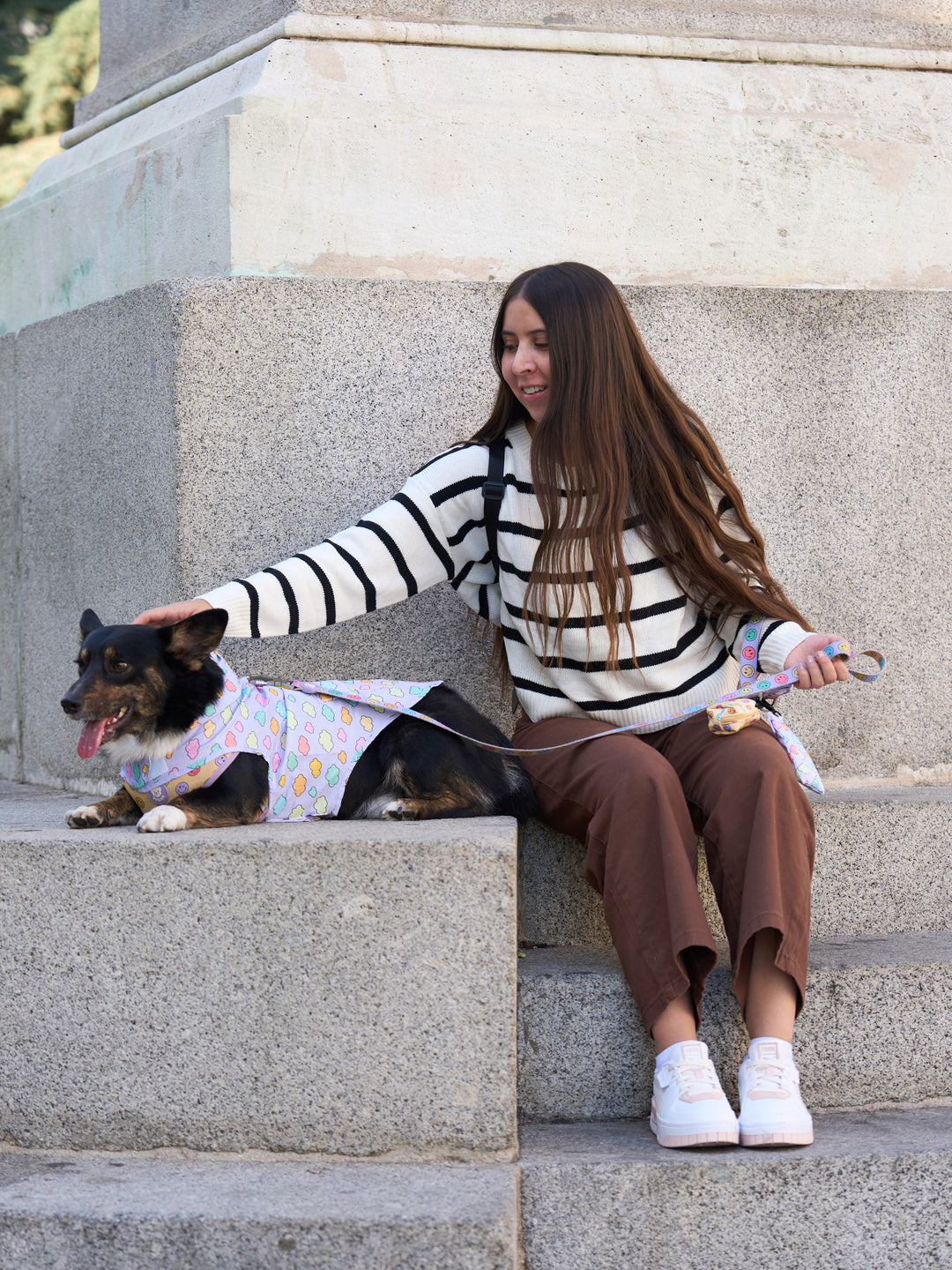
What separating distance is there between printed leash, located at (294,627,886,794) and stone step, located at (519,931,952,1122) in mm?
453

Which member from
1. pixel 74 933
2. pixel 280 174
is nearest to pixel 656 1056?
pixel 74 933

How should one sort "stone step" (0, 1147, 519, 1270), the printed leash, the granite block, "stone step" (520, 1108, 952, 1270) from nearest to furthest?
1. "stone step" (0, 1147, 519, 1270)
2. "stone step" (520, 1108, 952, 1270)
3. the printed leash
4. the granite block

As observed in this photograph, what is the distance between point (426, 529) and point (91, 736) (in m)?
0.99

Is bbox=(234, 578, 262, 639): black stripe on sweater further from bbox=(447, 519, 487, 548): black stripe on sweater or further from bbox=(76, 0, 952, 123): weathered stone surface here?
bbox=(76, 0, 952, 123): weathered stone surface

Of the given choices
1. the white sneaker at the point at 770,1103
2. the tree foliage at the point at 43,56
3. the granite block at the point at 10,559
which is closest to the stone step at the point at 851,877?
the white sneaker at the point at 770,1103

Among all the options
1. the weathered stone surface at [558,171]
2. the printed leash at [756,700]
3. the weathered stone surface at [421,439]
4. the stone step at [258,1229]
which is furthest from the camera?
the weathered stone surface at [558,171]

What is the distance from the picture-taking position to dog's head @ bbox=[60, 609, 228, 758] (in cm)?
273

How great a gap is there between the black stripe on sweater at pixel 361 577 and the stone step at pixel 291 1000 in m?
0.85

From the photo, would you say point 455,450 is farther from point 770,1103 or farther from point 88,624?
point 770,1103

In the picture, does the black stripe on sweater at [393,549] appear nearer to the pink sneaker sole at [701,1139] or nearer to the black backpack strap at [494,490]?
the black backpack strap at [494,490]

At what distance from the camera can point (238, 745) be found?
9.34 feet

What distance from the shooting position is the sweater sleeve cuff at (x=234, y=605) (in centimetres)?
300

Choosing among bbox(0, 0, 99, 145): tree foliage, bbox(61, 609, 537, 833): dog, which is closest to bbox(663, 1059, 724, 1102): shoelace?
bbox(61, 609, 537, 833): dog

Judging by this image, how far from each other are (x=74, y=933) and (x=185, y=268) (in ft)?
6.64
